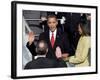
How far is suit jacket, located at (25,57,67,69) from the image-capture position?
1787 millimetres

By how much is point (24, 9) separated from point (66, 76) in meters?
0.62

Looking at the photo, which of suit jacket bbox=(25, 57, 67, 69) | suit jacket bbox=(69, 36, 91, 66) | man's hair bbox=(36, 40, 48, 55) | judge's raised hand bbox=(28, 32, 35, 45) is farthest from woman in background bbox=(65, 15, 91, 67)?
judge's raised hand bbox=(28, 32, 35, 45)

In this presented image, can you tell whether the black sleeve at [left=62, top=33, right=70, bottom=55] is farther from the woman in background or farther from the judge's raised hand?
the judge's raised hand

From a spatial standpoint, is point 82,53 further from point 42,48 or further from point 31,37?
point 31,37

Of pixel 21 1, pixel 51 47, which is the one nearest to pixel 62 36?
pixel 51 47

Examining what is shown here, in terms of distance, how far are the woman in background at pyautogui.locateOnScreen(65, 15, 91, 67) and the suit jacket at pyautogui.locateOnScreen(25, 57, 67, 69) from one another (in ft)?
0.41

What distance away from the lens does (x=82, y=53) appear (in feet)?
6.46

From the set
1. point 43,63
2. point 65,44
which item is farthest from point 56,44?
point 43,63

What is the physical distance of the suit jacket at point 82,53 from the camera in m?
1.94

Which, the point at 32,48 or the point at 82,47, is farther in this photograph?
the point at 82,47

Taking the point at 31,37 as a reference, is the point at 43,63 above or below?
below

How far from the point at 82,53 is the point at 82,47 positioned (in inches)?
1.9
